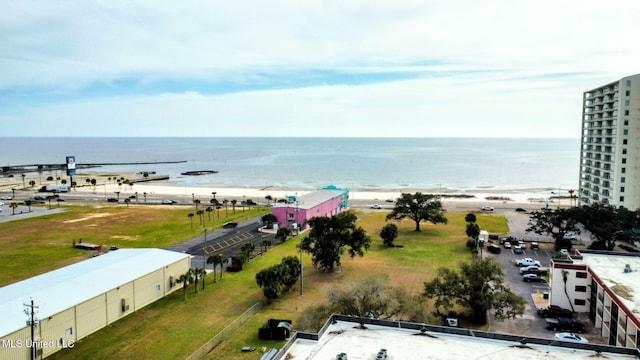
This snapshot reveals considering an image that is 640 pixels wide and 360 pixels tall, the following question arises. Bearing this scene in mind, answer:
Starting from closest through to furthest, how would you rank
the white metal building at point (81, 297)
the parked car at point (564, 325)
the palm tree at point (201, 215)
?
1. the white metal building at point (81, 297)
2. the parked car at point (564, 325)
3. the palm tree at point (201, 215)

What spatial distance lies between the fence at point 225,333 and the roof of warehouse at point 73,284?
927cm

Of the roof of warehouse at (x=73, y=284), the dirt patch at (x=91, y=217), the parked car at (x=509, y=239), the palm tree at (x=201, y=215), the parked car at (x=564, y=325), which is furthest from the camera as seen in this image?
the dirt patch at (x=91, y=217)

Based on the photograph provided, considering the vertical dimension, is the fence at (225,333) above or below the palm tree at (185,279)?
below

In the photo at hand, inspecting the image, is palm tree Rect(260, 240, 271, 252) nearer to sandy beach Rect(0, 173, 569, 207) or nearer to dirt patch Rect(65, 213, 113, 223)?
dirt patch Rect(65, 213, 113, 223)

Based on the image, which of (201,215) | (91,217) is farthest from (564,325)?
(91,217)

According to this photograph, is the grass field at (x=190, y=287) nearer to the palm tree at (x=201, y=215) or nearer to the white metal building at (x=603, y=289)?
the palm tree at (x=201, y=215)

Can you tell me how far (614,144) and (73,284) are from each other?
243 ft

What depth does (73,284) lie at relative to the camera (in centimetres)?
3183

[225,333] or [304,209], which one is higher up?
[304,209]

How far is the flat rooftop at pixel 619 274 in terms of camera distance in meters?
27.9

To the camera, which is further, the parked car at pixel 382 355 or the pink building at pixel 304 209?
the pink building at pixel 304 209

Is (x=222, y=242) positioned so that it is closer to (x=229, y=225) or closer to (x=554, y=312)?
(x=229, y=225)

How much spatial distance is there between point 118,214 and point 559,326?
70.4m

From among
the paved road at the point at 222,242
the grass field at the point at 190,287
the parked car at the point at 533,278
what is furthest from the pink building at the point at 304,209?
the parked car at the point at 533,278
